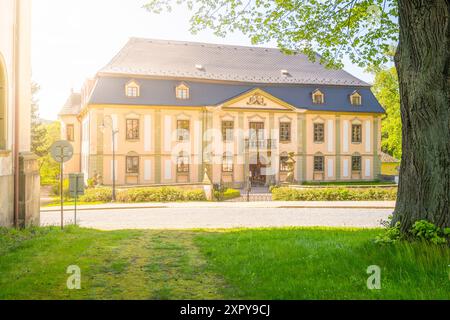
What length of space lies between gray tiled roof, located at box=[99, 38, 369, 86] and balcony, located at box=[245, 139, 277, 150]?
5443mm

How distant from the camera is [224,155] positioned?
37.4 m

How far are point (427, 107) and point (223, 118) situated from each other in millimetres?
31233

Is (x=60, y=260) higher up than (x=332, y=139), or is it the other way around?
(x=332, y=139)

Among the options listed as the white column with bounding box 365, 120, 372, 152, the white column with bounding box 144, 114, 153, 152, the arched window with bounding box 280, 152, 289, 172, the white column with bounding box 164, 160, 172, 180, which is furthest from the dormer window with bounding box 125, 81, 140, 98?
the white column with bounding box 365, 120, 372, 152

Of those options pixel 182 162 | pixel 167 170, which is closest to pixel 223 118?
pixel 182 162

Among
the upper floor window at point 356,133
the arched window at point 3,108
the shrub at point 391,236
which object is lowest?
the shrub at point 391,236

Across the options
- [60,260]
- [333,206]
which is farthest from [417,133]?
[333,206]

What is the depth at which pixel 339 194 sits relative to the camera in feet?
83.4

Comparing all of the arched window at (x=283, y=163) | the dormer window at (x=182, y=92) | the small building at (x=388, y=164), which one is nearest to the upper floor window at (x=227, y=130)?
the dormer window at (x=182, y=92)

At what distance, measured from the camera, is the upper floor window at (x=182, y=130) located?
120ft

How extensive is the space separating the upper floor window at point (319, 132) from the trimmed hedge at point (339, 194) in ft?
47.1

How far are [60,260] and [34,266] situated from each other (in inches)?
20.3

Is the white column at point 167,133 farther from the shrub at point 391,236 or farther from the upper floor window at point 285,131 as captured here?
the shrub at point 391,236
